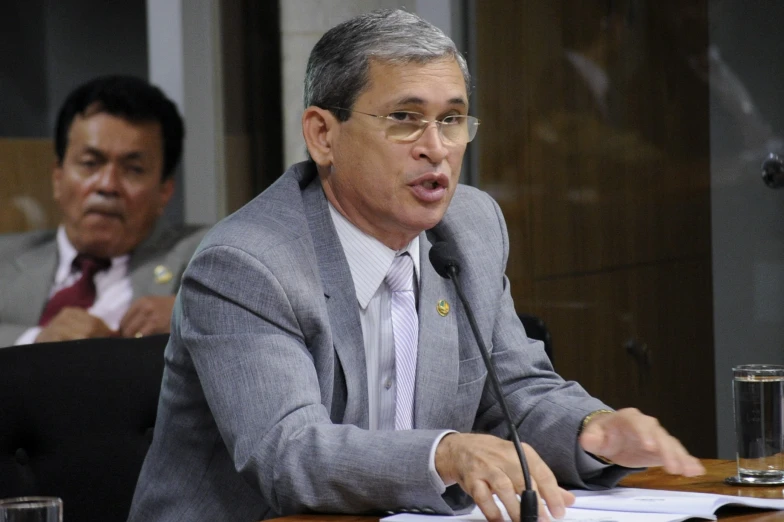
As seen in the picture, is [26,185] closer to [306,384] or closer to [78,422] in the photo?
[78,422]

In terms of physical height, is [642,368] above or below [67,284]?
below

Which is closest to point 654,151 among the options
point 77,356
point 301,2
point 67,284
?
point 301,2

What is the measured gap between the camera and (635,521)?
1270 millimetres

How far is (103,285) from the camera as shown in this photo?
9.63 feet

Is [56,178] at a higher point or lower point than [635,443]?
higher

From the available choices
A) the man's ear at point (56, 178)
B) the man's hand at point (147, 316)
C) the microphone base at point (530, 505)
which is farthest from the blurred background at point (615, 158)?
the microphone base at point (530, 505)

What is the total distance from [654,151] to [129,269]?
1.70m

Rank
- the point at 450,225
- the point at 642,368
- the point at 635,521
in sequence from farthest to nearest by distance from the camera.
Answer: the point at 642,368 < the point at 450,225 < the point at 635,521

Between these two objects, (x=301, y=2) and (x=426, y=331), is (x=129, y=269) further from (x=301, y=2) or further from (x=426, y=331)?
(x=426, y=331)

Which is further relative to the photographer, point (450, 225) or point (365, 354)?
point (450, 225)

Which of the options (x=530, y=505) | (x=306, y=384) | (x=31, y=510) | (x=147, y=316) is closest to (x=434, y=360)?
(x=306, y=384)

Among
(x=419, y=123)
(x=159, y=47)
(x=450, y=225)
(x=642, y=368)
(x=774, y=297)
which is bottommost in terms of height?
(x=642, y=368)

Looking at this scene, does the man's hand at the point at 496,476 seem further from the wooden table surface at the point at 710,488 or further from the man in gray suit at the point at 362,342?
the wooden table surface at the point at 710,488

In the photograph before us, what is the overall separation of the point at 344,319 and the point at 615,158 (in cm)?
222
